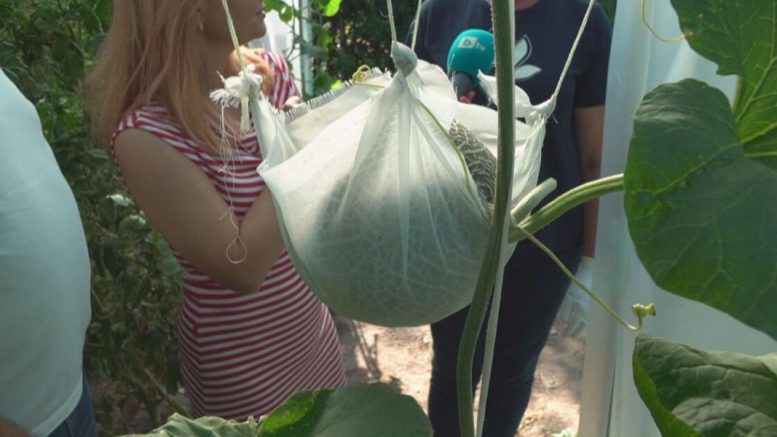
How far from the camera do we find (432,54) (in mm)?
1368

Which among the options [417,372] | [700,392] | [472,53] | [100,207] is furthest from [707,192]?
[417,372]

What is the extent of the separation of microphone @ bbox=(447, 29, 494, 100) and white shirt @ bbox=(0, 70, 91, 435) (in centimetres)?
48

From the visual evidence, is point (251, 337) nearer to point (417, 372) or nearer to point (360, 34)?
point (417, 372)

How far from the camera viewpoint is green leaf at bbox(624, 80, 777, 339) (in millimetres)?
314

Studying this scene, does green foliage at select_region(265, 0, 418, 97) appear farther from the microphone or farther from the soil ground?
the microphone

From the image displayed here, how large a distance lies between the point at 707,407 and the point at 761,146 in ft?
0.42

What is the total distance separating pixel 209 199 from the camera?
0.98 m

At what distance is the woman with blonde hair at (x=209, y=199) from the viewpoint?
98 cm

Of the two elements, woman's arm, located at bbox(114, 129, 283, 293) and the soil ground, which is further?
the soil ground

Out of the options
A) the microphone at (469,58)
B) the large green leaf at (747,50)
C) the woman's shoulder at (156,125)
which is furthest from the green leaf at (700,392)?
the woman's shoulder at (156,125)

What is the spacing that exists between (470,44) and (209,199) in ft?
1.28

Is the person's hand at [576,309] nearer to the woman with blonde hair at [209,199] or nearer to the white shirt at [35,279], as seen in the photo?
the woman with blonde hair at [209,199]

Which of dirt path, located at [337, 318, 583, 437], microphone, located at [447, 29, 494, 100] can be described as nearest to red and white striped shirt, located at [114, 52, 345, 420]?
microphone, located at [447, 29, 494, 100]

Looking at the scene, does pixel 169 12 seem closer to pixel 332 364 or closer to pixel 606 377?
pixel 332 364
